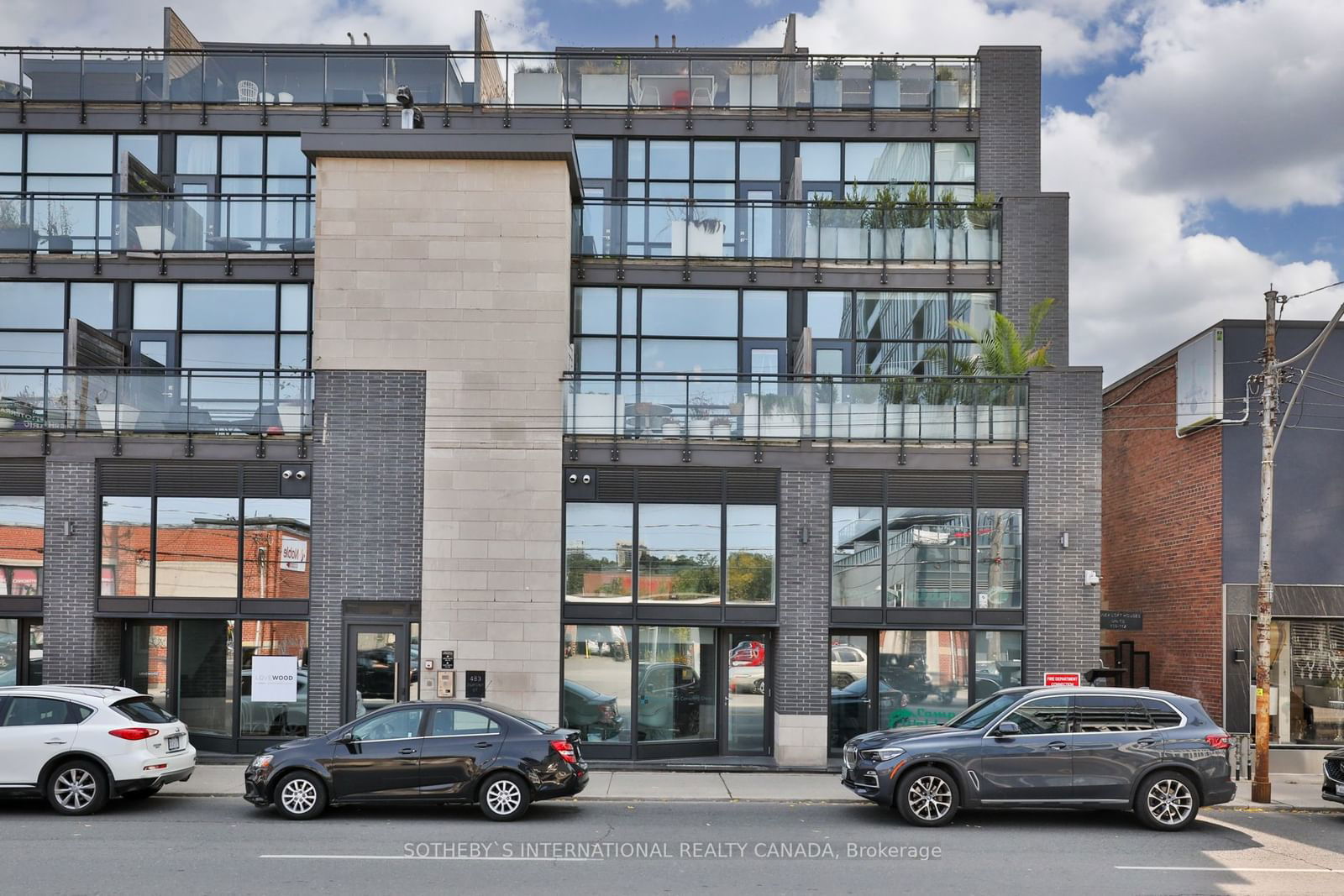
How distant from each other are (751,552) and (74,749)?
10.5 meters

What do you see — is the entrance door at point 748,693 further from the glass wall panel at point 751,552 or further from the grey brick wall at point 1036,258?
the grey brick wall at point 1036,258

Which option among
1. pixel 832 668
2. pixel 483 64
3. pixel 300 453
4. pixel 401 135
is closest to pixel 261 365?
pixel 300 453

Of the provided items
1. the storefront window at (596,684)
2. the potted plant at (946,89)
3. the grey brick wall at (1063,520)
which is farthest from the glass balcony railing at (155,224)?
the grey brick wall at (1063,520)

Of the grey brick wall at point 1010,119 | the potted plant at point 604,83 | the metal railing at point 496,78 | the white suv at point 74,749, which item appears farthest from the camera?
the potted plant at point 604,83

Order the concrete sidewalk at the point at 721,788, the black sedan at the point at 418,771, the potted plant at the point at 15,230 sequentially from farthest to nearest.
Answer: the potted plant at the point at 15,230
the concrete sidewalk at the point at 721,788
the black sedan at the point at 418,771

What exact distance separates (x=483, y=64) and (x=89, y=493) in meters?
10.8

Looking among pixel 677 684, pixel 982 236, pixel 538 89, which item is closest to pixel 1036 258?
pixel 982 236

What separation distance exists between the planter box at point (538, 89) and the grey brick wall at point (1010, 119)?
8259mm

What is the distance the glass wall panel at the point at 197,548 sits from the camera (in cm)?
1881

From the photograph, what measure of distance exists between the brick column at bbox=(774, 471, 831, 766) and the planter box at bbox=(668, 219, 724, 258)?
462 centimetres

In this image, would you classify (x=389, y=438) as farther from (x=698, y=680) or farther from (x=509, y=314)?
(x=698, y=680)

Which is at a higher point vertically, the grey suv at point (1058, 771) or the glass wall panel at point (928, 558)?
the glass wall panel at point (928, 558)

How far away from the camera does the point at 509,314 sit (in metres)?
18.8

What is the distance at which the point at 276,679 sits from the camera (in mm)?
18781
